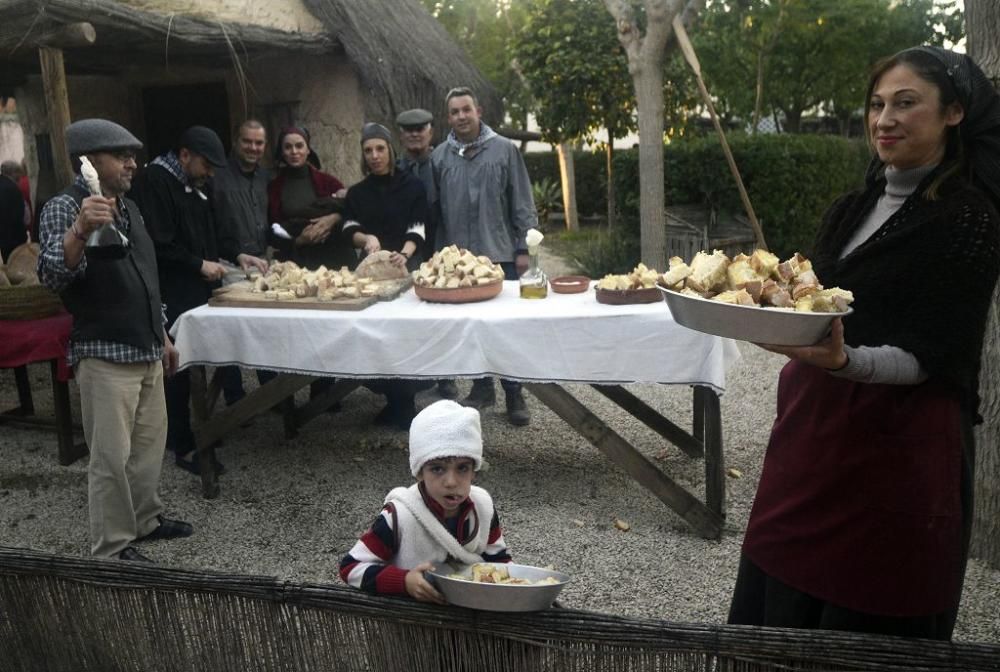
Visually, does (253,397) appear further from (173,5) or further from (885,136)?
(173,5)


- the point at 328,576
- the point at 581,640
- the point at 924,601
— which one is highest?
the point at 924,601

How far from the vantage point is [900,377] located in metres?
1.64

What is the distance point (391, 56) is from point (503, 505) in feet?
16.3

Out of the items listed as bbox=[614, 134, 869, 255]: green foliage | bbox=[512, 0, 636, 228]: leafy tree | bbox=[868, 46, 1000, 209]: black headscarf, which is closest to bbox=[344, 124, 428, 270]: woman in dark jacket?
bbox=[868, 46, 1000, 209]: black headscarf

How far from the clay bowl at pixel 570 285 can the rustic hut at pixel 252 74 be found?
3.41 m

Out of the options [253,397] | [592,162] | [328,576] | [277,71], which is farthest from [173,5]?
[592,162]

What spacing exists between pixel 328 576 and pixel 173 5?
222 inches

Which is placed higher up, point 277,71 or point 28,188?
point 277,71

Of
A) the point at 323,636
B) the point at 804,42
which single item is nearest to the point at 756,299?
the point at 323,636

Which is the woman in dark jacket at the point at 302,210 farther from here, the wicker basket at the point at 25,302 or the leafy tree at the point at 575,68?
the leafy tree at the point at 575,68

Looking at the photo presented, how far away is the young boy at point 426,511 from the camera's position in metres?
2.23

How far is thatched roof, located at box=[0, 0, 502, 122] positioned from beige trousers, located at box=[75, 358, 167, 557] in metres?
2.58

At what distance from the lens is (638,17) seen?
427 inches

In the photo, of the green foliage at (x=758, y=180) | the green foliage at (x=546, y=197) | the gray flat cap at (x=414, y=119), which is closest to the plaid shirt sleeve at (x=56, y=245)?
the gray flat cap at (x=414, y=119)
